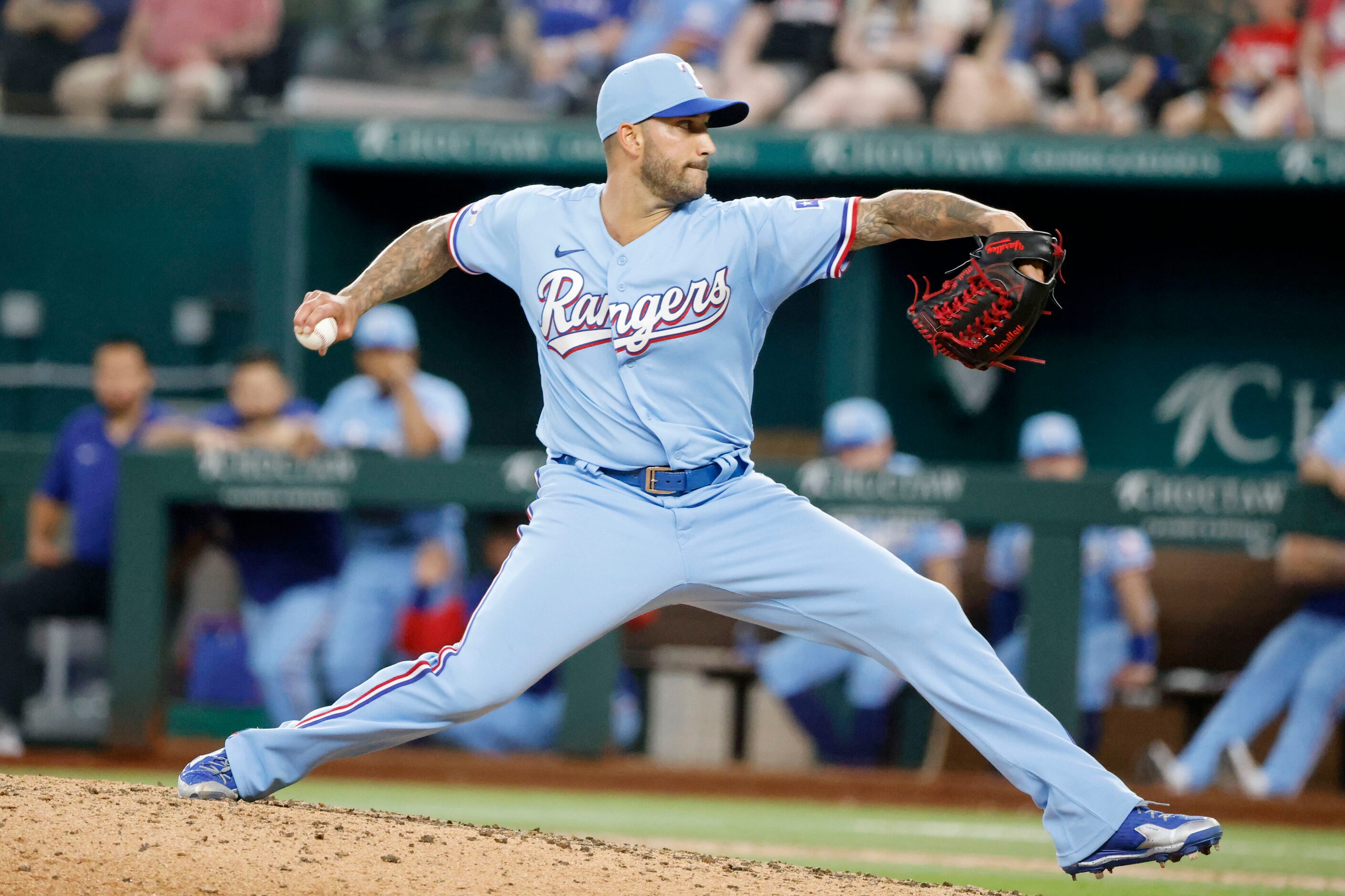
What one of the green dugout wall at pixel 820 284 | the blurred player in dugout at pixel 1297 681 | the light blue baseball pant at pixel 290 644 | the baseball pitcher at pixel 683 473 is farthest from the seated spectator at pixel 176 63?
the baseball pitcher at pixel 683 473

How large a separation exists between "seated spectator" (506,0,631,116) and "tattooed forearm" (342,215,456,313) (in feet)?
17.5

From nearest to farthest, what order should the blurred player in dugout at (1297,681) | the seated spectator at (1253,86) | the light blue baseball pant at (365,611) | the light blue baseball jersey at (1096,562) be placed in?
the blurred player in dugout at (1297,681), the light blue baseball jersey at (1096,562), the light blue baseball pant at (365,611), the seated spectator at (1253,86)

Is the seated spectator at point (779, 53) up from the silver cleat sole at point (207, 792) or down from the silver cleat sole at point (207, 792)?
up

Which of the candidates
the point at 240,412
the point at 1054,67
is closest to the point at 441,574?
the point at 240,412

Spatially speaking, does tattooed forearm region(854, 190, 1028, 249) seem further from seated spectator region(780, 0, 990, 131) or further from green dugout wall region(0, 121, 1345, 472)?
seated spectator region(780, 0, 990, 131)

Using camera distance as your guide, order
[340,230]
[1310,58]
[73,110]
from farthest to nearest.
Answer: [73,110] → [340,230] → [1310,58]

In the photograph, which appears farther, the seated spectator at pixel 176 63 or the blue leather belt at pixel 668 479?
the seated spectator at pixel 176 63

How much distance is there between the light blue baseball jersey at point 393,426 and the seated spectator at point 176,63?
335 centimetres

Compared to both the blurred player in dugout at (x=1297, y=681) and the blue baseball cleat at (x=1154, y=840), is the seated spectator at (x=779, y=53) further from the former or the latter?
the blue baseball cleat at (x=1154, y=840)

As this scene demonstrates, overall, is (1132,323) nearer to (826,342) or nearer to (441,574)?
(826,342)

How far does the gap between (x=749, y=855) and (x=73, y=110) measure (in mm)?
7114

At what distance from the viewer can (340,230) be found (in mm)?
8836

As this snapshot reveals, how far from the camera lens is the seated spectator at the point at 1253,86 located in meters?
8.16

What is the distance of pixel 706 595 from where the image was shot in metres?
3.38
